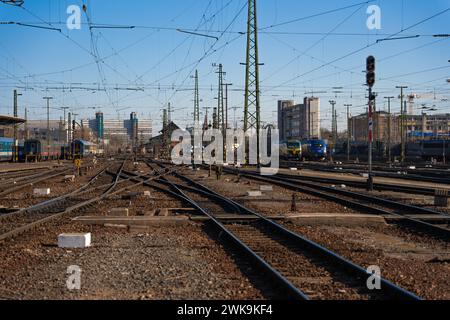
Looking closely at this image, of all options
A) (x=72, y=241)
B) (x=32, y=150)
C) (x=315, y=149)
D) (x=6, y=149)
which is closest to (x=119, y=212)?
(x=72, y=241)

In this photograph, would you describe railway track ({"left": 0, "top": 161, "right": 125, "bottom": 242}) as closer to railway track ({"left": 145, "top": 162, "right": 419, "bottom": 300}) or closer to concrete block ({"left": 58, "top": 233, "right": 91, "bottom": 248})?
concrete block ({"left": 58, "top": 233, "right": 91, "bottom": 248})

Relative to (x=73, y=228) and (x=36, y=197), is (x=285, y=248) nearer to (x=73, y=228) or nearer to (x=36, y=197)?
(x=73, y=228)

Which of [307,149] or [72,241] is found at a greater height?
[307,149]

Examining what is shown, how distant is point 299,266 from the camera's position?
347 inches

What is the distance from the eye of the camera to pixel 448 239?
11.6 meters

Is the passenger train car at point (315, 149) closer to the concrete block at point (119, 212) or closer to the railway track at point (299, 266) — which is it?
the concrete block at point (119, 212)

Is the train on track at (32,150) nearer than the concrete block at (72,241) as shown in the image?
No

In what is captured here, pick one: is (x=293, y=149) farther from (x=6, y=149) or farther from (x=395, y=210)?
(x=395, y=210)

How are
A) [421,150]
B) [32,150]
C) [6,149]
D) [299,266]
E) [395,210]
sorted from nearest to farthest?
[299,266], [395,210], [6,149], [421,150], [32,150]

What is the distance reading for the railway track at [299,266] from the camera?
7.09 metres

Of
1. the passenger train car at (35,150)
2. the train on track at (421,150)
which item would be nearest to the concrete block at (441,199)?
the train on track at (421,150)

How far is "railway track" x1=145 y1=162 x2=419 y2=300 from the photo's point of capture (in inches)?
279

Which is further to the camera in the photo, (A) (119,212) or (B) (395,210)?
(B) (395,210)
